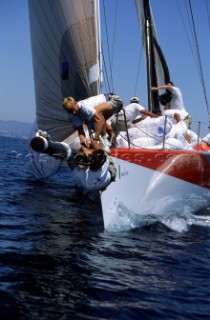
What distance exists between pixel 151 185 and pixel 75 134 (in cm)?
237

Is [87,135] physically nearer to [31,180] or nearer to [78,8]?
[78,8]

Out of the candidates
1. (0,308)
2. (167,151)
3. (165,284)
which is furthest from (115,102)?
(0,308)

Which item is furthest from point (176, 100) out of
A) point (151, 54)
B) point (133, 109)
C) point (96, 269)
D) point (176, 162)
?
point (96, 269)

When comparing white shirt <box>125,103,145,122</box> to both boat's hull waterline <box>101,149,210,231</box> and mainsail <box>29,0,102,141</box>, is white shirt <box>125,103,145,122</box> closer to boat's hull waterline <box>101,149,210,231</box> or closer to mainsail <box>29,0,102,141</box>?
mainsail <box>29,0,102,141</box>

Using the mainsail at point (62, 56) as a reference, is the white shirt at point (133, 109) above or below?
below

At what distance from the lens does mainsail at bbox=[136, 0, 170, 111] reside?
1073 cm

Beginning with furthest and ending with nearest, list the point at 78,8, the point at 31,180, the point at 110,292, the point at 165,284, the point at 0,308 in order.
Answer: the point at 31,180, the point at 78,8, the point at 165,284, the point at 110,292, the point at 0,308

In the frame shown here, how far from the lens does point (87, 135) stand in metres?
5.70

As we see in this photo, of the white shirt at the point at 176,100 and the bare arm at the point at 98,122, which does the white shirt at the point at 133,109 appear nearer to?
the white shirt at the point at 176,100

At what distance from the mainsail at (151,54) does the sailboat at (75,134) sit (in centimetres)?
297

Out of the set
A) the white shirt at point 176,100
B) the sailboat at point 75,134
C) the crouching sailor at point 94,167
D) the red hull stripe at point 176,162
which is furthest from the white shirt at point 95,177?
the white shirt at point 176,100

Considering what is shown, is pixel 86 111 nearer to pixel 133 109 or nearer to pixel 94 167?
pixel 94 167

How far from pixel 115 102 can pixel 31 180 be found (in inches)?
230

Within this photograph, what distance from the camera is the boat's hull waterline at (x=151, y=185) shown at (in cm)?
560
